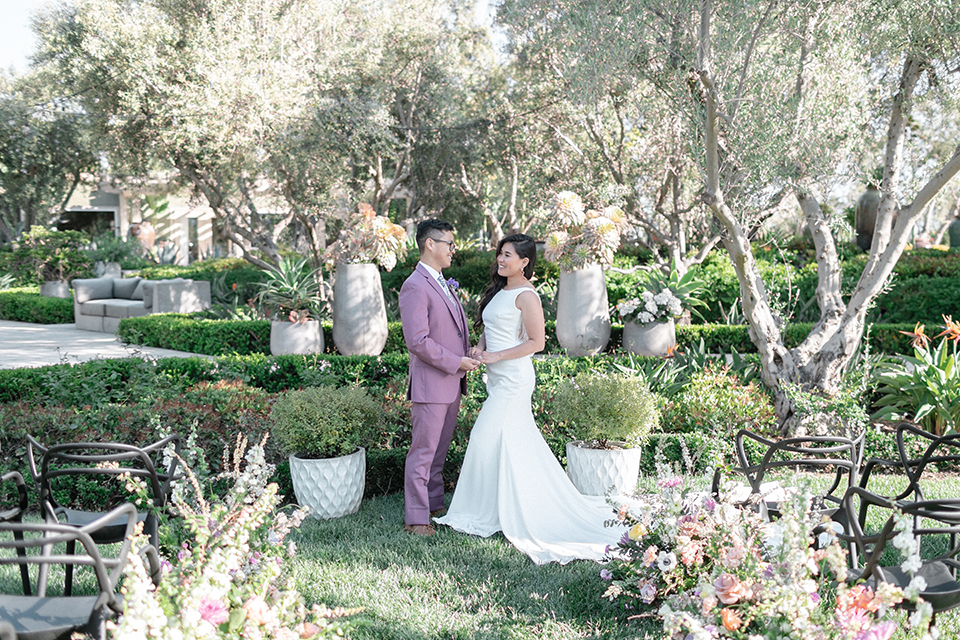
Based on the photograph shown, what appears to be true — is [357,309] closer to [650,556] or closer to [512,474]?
[512,474]

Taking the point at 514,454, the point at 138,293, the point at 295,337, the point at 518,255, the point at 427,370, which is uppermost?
the point at 518,255

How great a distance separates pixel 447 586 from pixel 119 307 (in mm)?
12077

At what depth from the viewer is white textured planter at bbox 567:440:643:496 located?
14.9 ft

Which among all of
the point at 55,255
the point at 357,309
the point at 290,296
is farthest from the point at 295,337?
the point at 55,255

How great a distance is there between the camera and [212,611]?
5.70ft

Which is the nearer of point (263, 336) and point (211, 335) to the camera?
point (263, 336)

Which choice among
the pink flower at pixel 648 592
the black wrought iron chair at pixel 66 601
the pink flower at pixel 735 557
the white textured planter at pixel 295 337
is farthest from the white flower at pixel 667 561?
the white textured planter at pixel 295 337

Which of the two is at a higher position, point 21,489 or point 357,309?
point 357,309

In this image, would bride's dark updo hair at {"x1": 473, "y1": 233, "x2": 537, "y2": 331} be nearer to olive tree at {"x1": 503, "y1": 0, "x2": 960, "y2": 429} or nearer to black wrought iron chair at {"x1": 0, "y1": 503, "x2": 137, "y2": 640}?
olive tree at {"x1": 503, "y1": 0, "x2": 960, "y2": 429}

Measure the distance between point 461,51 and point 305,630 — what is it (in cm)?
1549

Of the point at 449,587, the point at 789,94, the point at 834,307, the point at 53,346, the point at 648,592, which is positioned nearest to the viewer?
the point at 648,592

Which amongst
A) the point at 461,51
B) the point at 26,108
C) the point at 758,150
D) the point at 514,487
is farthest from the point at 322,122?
the point at 26,108

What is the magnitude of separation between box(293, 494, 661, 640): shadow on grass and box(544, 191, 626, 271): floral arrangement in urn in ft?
14.5

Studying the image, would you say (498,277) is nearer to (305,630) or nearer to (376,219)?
(305,630)
